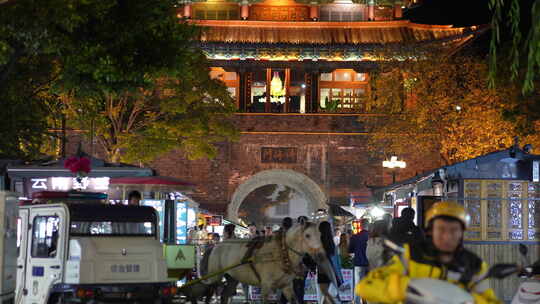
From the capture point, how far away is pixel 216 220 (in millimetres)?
41375

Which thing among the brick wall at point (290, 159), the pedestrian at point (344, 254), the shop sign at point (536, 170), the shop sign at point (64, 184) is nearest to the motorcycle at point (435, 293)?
the shop sign at point (536, 170)

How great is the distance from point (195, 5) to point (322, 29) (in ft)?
19.6

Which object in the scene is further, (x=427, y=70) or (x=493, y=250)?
(x=427, y=70)

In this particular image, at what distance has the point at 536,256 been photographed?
16109mm

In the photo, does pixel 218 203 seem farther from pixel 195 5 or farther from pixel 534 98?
pixel 534 98

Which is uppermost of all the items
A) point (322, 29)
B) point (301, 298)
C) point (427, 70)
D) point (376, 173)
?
point (322, 29)

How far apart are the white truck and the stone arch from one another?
32.2m

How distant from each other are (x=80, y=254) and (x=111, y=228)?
687 mm

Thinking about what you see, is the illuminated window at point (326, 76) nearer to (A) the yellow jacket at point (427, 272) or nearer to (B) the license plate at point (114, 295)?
(B) the license plate at point (114, 295)

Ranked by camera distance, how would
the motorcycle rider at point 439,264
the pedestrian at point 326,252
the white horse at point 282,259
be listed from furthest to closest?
1. the pedestrian at point 326,252
2. the white horse at point 282,259
3. the motorcycle rider at point 439,264

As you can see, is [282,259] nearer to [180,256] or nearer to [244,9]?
[180,256]

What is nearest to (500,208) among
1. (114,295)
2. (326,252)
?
(326,252)

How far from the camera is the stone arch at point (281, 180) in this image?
45469 mm

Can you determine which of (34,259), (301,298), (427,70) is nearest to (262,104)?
(427,70)
